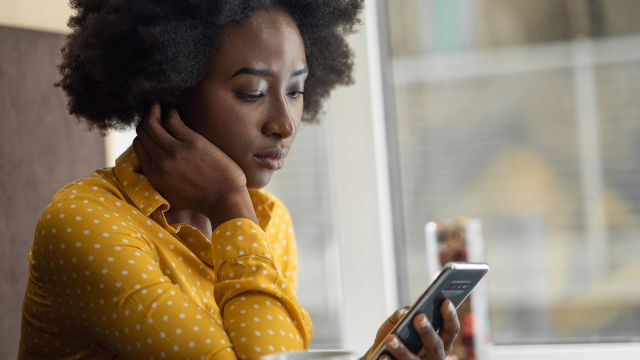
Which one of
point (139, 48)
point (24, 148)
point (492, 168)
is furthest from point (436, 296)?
point (492, 168)

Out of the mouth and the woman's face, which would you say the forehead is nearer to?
the woman's face

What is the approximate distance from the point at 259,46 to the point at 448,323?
497mm

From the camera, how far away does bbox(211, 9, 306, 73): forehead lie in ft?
4.37

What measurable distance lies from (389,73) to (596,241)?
644 mm

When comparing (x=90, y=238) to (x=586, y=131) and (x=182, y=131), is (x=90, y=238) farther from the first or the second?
(x=586, y=131)

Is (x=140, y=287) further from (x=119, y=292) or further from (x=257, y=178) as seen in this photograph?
(x=257, y=178)

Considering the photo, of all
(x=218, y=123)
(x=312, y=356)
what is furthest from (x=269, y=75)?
(x=312, y=356)

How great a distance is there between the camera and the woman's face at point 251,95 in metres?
1.33

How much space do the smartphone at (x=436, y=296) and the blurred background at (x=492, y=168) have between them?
1.01m

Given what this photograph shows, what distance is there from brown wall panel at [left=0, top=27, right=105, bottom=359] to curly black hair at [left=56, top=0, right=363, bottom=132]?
0.28 m

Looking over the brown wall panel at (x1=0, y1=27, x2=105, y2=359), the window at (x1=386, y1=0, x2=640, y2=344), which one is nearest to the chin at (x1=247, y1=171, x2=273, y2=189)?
the brown wall panel at (x1=0, y1=27, x2=105, y2=359)

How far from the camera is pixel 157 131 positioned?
1.34 meters

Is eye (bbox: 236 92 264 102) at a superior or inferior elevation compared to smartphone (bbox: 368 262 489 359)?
superior

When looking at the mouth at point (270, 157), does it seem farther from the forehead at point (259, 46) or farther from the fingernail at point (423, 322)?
the fingernail at point (423, 322)
